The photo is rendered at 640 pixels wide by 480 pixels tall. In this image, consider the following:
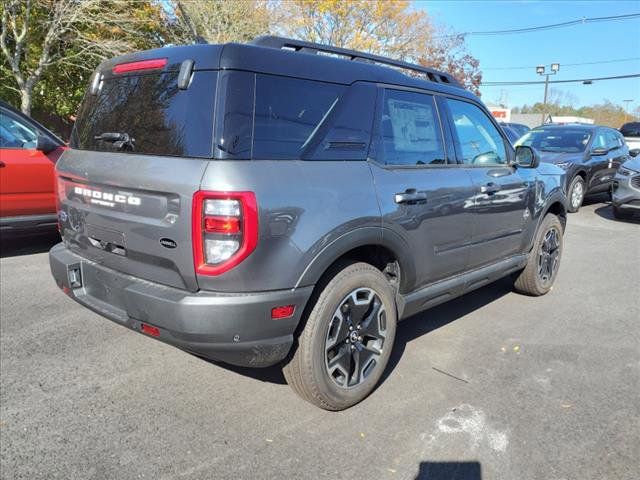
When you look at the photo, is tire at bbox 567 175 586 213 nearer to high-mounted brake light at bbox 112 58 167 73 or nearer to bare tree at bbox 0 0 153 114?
high-mounted brake light at bbox 112 58 167 73

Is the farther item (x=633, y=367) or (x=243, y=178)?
(x=633, y=367)

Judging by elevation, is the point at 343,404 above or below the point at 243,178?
below

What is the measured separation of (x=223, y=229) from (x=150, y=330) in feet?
2.38

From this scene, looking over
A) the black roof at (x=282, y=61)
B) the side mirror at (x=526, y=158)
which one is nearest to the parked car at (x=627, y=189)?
the side mirror at (x=526, y=158)

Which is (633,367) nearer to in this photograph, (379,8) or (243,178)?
(243,178)

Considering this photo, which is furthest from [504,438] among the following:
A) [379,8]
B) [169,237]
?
[379,8]

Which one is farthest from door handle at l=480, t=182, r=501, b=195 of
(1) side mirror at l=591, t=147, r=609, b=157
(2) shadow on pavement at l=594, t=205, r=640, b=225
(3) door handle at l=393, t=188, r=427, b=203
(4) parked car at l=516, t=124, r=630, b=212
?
(1) side mirror at l=591, t=147, r=609, b=157

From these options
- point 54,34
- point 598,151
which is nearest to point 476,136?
point 598,151

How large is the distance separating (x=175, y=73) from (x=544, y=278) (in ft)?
13.5

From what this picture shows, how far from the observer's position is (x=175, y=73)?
266 cm

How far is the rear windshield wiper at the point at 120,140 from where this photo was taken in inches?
111

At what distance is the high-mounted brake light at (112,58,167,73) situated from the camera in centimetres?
277

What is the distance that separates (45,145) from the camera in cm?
576

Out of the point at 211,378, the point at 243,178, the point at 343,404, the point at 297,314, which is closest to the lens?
the point at 243,178
